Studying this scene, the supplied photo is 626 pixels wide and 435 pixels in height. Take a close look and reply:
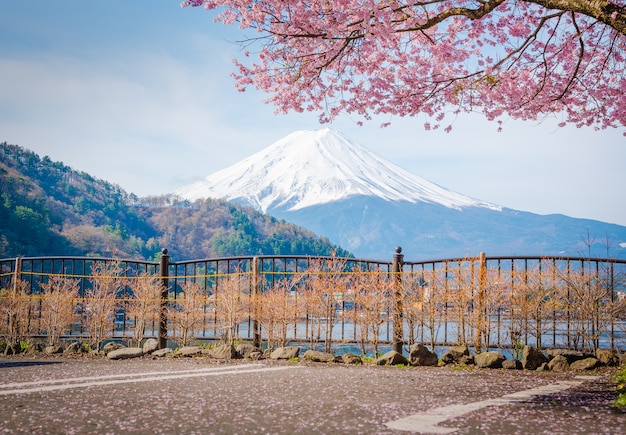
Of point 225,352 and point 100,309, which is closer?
point 225,352

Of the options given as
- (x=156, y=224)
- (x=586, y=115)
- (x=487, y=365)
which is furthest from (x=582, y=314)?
(x=156, y=224)

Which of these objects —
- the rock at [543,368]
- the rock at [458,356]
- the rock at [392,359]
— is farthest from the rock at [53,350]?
the rock at [543,368]

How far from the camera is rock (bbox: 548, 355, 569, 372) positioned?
8508mm

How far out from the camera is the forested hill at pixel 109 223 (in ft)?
226

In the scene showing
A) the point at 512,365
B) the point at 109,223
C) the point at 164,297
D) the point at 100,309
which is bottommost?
the point at 512,365

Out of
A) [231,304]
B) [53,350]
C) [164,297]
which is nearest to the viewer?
[231,304]

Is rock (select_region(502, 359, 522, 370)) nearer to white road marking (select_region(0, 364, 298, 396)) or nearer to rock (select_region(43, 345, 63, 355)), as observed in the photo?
white road marking (select_region(0, 364, 298, 396))

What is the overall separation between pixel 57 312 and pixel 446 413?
31.3 ft

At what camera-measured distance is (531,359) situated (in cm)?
863

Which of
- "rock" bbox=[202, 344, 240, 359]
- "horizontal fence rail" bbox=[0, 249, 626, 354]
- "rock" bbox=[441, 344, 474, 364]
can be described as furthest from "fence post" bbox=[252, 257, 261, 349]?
"rock" bbox=[441, 344, 474, 364]

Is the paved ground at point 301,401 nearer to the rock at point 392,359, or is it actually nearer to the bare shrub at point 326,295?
the rock at point 392,359

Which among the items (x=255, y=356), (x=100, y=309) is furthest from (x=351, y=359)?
(x=100, y=309)

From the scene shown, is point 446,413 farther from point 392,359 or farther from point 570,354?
point 570,354

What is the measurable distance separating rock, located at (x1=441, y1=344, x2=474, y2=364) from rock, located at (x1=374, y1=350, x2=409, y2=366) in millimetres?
586
